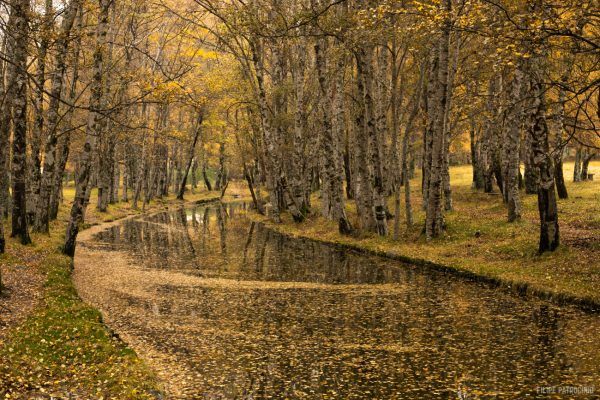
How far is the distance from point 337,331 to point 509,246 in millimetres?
12223

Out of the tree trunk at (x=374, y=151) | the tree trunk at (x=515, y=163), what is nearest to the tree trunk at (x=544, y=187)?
the tree trunk at (x=515, y=163)

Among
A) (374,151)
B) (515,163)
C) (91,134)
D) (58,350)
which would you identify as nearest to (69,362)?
(58,350)

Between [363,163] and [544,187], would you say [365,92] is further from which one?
[544,187]

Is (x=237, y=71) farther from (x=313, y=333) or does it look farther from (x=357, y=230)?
(x=313, y=333)

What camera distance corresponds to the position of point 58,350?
1137cm

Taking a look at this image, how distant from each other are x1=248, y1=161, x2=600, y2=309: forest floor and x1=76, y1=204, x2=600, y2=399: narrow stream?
94cm

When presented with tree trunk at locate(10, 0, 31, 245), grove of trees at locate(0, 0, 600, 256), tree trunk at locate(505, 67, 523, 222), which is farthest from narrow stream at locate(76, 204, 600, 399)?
tree trunk at locate(505, 67, 523, 222)

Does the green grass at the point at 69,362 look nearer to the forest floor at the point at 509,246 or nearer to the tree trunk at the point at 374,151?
the forest floor at the point at 509,246

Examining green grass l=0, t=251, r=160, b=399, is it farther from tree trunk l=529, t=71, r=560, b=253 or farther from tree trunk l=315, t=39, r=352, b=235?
tree trunk l=315, t=39, r=352, b=235

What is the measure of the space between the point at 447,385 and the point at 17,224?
21.7 m

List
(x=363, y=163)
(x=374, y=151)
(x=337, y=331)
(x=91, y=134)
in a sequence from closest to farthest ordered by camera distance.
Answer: (x=337, y=331), (x=91, y=134), (x=374, y=151), (x=363, y=163)

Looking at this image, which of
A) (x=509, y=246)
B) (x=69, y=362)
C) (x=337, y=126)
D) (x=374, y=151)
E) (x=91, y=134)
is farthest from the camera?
(x=337, y=126)

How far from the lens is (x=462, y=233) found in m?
27.5

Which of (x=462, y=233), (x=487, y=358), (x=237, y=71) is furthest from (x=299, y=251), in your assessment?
(x=237, y=71)
